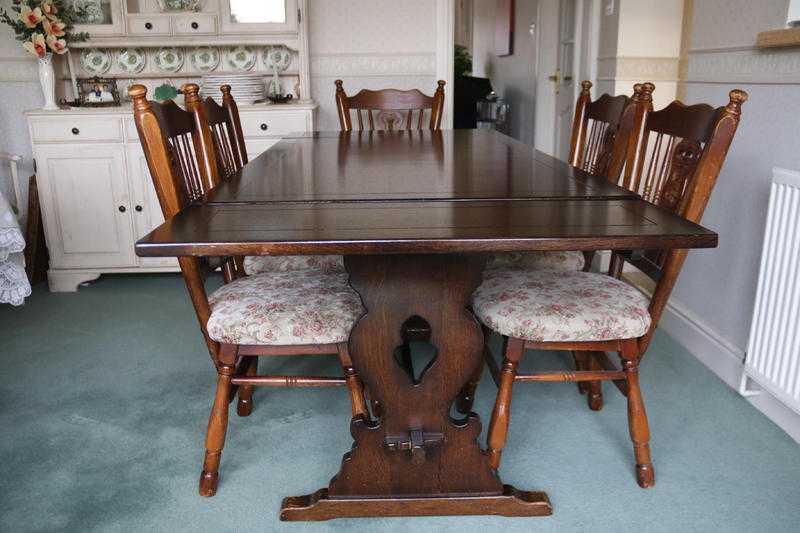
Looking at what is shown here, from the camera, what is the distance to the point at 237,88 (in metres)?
3.40

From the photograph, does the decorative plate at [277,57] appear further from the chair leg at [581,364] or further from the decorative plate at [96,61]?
the chair leg at [581,364]

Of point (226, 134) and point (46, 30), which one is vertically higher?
point (46, 30)

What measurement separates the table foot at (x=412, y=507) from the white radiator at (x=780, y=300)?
814mm

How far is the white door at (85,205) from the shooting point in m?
3.20

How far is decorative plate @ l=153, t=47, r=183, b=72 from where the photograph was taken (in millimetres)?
3580

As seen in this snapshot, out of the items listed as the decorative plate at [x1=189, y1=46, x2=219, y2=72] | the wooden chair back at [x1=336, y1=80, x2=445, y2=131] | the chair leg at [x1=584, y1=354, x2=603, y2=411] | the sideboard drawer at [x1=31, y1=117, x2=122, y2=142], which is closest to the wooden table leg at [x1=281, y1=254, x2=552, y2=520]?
the chair leg at [x1=584, y1=354, x2=603, y2=411]

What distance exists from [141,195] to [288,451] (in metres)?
1.91

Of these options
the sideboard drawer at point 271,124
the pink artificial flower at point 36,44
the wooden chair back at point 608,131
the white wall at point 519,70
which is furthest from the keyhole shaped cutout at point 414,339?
the white wall at point 519,70

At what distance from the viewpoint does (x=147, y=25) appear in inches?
130

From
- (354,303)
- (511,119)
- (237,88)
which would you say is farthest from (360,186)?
(511,119)

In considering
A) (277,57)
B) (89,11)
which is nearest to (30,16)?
(89,11)

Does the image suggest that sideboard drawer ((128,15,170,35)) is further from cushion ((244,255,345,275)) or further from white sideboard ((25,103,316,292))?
cushion ((244,255,345,275))

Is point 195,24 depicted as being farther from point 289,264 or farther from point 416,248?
point 416,248

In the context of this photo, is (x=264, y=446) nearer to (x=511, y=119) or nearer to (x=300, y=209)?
(x=300, y=209)
